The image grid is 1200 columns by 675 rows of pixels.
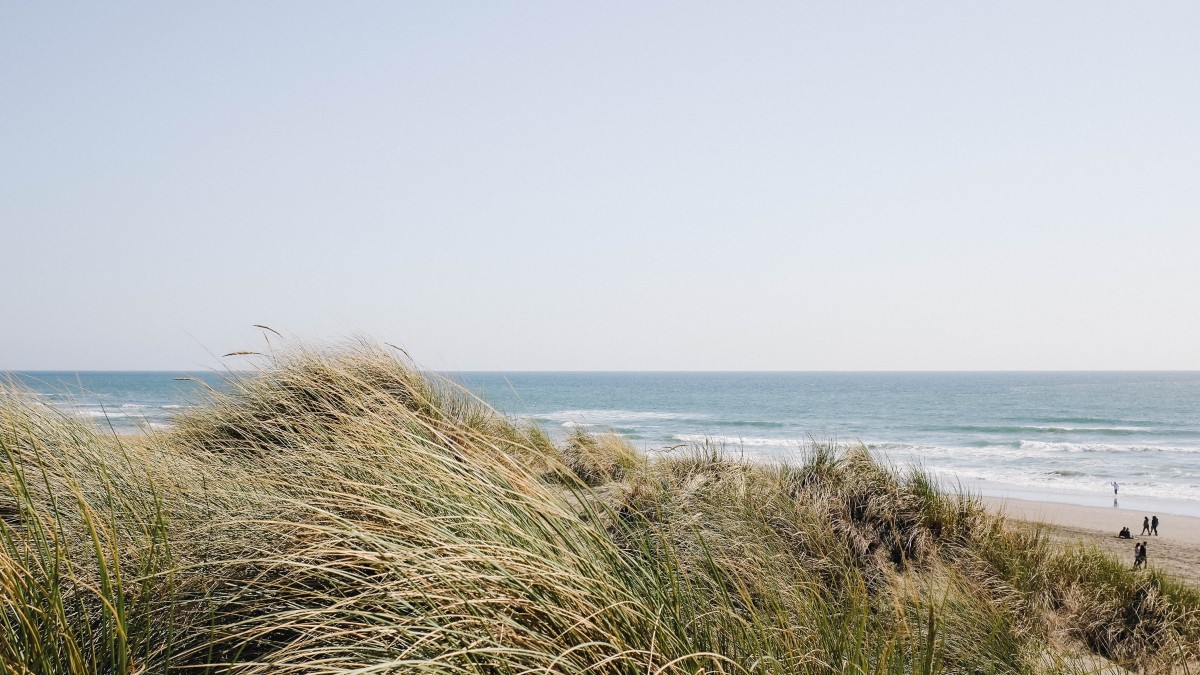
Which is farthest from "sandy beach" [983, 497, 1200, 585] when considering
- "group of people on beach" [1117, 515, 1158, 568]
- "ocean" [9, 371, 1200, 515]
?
"ocean" [9, 371, 1200, 515]

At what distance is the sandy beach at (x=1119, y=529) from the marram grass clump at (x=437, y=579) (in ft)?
21.8

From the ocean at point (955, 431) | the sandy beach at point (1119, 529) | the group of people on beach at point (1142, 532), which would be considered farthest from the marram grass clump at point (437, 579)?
the sandy beach at point (1119, 529)

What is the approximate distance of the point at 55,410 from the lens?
415 centimetres

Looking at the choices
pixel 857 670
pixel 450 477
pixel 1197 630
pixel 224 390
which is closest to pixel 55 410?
pixel 224 390

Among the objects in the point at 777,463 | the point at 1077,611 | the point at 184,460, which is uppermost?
the point at 184,460

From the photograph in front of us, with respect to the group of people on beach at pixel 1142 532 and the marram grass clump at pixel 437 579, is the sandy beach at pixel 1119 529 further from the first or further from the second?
the marram grass clump at pixel 437 579

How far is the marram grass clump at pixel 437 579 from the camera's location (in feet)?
5.91

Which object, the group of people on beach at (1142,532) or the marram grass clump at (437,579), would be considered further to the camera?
the group of people on beach at (1142,532)

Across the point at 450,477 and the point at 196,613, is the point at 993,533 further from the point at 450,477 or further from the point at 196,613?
the point at 196,613

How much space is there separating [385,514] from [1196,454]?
3755 centimetres

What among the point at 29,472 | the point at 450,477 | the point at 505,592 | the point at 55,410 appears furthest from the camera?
the point at 55,410

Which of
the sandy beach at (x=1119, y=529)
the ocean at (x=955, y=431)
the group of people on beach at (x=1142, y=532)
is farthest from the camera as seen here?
the sandy beach at (x=1119, y=529)

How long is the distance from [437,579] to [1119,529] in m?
19.0

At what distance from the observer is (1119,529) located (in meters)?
15.7
